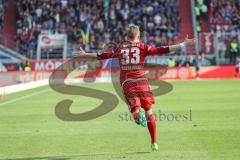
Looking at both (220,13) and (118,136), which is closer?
(118,136)

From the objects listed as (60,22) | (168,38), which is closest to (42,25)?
(60,22)

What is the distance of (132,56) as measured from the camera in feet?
35.2

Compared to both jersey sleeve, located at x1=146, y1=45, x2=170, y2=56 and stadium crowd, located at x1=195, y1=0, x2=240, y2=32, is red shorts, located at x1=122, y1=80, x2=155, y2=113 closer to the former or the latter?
jersey sleeve, located at x1=146, y1=45, x2=170, y2=56

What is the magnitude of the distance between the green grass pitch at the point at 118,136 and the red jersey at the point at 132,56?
56.3 inches

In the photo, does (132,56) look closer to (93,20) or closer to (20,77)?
(20,77)

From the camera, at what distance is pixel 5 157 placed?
34.2ft

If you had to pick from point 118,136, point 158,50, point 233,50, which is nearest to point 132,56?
point 158,50

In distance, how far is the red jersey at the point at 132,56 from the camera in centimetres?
1074

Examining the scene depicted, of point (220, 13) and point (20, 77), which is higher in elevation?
point (220, 13)

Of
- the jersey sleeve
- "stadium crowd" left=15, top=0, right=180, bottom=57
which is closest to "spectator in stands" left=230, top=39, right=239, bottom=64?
"stadium crowd" left=15, top=0, right=180, bottom=57

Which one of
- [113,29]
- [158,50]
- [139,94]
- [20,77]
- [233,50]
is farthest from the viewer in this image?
[113,29]

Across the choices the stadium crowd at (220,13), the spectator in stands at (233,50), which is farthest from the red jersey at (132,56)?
the stadium crowd at (220,13)

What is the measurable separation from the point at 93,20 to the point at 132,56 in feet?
118

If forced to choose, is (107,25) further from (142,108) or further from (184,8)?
(142,108)
